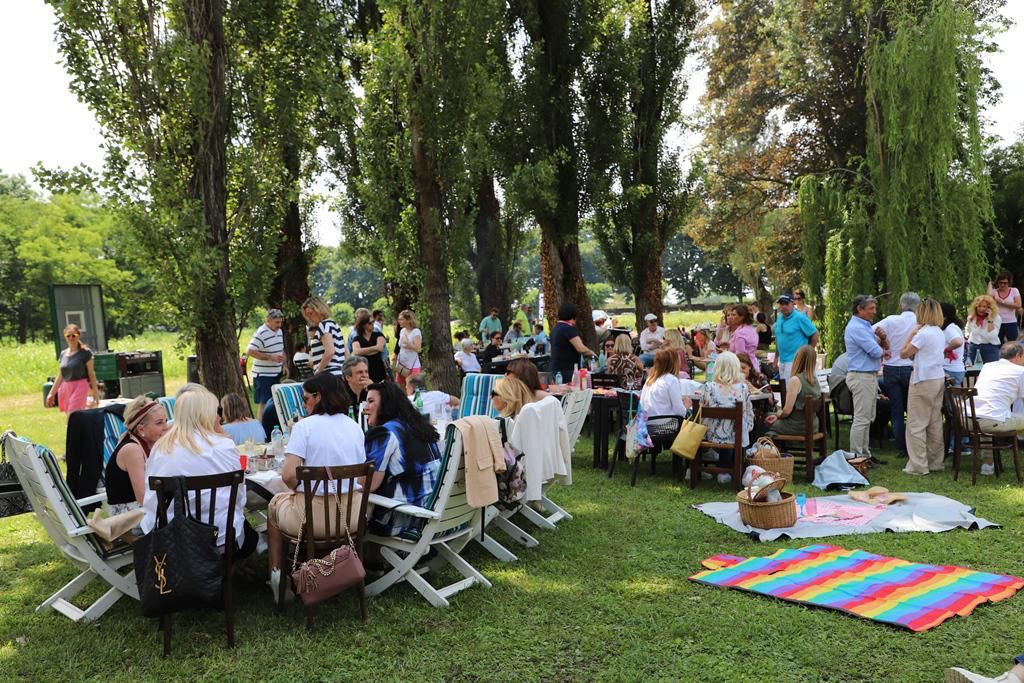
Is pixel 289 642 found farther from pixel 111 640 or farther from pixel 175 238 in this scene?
pixel 175 238

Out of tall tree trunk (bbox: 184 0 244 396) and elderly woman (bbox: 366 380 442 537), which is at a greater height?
tall tree trunk (bbox: 184 0 244 396)

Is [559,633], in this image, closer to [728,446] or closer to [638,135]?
[728,446]

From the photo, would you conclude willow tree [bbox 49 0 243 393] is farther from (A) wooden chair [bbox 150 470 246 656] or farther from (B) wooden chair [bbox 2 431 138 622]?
(A) wooden chair [bbox 150 470 246 656]

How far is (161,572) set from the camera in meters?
4.05

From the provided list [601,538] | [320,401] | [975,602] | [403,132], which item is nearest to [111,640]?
[320,401]

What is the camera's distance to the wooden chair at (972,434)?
7.59 metres

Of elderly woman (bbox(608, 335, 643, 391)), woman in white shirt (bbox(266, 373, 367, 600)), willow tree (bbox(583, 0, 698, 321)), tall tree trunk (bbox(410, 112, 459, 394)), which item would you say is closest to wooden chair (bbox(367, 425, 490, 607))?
woman in white shirt (bbox(266, 373, 367, 600))

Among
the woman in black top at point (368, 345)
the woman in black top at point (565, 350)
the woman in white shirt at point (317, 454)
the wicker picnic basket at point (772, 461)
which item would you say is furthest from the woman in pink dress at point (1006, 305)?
the woman in white shirt at point (317, 454)

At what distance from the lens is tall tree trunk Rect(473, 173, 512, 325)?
1861 cm

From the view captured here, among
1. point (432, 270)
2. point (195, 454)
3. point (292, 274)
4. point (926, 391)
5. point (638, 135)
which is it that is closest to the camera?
point (195, 454)

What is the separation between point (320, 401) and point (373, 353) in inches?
229

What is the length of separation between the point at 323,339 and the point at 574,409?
3218 mm

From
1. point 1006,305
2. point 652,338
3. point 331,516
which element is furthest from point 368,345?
point 1006,305

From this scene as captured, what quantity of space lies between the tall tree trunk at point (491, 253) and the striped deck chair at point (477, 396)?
1002 centimetres
